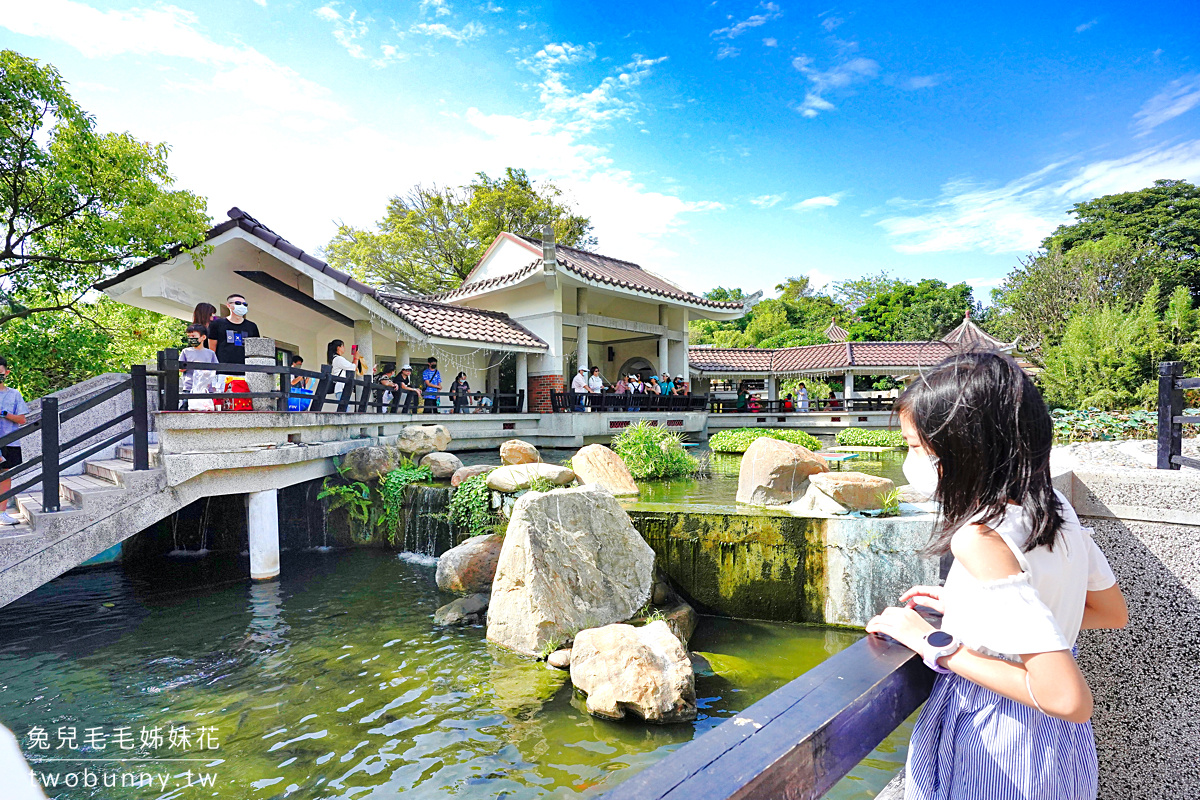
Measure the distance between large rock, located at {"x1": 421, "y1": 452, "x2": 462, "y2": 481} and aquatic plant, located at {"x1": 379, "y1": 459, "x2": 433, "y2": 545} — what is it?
13 cm

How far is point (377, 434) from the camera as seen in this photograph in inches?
451

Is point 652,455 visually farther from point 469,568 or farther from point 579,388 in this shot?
point 579,388

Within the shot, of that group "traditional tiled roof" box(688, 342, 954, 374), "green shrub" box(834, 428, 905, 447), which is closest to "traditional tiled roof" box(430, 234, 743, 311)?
"traditional tiled roof" box(688, 342, 954, 374)

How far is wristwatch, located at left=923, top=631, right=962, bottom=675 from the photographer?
1.32 m

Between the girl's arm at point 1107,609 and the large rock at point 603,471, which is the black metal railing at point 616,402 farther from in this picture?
the girl's arm at point 1107,609

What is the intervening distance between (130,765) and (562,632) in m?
3.36

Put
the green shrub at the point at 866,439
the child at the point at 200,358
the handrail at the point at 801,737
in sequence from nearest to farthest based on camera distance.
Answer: the handrail at the point at 801,737 < the child at the point at 200,358 < the green shrub at the point at 866,439

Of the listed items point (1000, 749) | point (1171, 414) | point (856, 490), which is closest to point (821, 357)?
point (856, 490)

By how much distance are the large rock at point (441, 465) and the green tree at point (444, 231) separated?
1934 cm

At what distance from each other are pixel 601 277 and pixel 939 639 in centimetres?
1654

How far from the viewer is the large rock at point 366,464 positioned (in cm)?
983

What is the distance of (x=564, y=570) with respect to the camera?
6.32 meters

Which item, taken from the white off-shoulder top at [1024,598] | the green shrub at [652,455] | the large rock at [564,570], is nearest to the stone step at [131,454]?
the large rock at [564,570]

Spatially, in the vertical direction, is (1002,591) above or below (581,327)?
below
